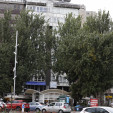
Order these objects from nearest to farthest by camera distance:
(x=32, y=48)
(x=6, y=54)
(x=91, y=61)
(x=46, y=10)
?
(x=91, y=61) → (x=6, y=54) → (x=32, y=48) → (x=46, y=10)

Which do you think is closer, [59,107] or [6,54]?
[59,107]

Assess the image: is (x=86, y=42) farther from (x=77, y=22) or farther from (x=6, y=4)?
(x=6, y=4)

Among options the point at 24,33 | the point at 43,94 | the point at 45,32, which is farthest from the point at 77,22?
the point at 43,94

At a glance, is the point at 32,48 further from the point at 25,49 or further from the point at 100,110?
the point at 100,110

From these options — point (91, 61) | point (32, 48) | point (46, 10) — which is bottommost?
point (91, 61)

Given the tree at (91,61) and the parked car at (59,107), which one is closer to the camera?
the parked car at (59,107)

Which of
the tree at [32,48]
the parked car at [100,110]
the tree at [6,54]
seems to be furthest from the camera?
the tree at [32,48]

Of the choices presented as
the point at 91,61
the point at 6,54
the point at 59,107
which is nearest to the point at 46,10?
the point at 6,54

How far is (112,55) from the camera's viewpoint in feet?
132

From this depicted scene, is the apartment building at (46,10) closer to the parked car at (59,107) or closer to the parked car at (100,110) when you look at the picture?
the parked car at (59,107)

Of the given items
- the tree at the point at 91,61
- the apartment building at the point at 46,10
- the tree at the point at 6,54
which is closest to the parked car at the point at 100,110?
the tree at the point at 91,61

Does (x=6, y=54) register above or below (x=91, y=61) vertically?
above

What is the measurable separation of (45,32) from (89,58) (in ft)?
60.5

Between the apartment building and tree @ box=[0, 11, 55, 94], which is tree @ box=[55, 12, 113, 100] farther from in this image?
the apartment building
